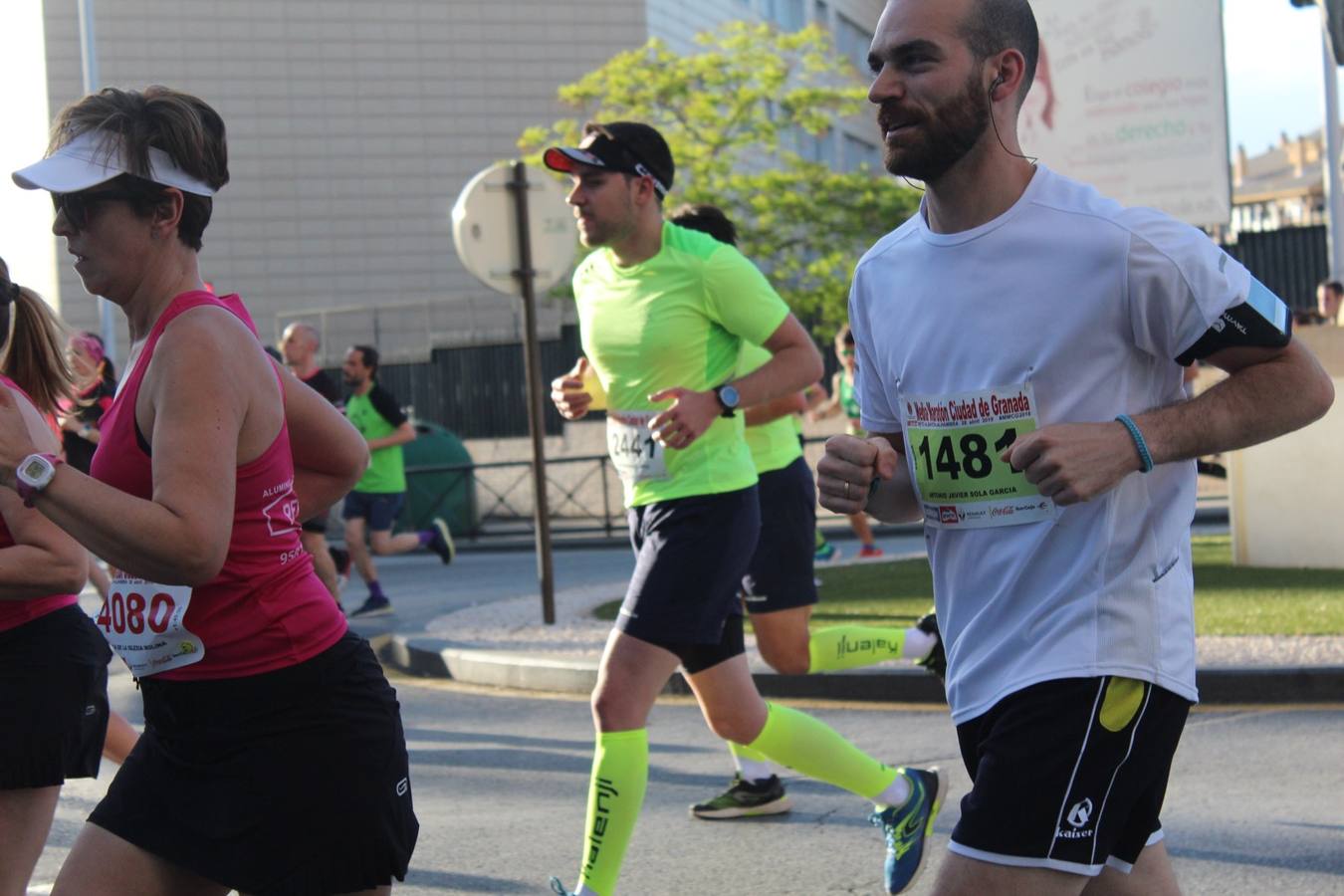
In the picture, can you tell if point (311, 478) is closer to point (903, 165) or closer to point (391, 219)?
point (903, 165)

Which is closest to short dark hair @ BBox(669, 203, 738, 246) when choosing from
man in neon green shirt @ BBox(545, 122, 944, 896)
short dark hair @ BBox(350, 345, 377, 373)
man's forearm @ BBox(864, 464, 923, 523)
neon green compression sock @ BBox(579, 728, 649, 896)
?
man in neon green shirt @ BBox(545, 122, 944, 896)

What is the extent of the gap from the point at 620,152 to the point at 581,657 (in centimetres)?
508

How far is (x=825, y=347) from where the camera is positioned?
106 ft

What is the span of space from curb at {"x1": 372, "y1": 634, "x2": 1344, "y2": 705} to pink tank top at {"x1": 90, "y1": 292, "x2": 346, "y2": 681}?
584cm

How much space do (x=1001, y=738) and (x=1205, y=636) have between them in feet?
23.2

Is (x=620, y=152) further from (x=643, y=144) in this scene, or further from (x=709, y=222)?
(x=709, y=222)

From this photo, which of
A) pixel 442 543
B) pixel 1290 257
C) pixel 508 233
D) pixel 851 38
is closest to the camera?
pixel 508 233

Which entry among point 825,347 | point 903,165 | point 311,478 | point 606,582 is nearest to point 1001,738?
point 903,165

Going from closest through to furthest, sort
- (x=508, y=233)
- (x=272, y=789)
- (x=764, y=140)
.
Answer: (x=272, y=789), (x=508, y=233), (x=764, y=140)

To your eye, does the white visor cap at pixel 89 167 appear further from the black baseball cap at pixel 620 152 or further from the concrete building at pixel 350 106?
the concrete building at pixel 350 106

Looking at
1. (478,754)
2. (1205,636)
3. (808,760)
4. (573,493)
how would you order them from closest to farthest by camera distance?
(808,760) → (478,754) → (1205,636) → (573,493)

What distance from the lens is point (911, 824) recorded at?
5699 mm

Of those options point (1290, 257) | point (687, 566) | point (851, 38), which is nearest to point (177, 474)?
point (687, 566)

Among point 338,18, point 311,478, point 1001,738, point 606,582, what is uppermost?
point 338,18
